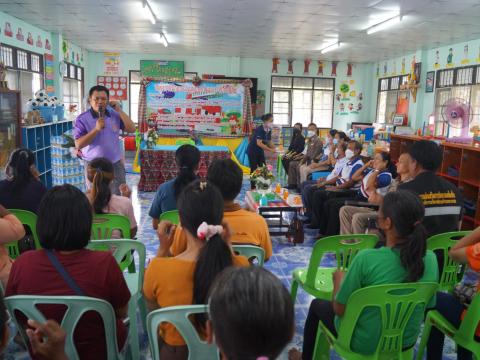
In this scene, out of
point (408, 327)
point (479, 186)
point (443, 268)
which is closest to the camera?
point (408, 327)

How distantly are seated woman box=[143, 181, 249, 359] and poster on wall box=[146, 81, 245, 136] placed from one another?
22.7ft

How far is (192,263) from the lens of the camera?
1.44 m

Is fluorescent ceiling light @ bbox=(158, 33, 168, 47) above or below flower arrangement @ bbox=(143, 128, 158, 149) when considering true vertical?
above

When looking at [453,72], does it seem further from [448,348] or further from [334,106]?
[448,348]

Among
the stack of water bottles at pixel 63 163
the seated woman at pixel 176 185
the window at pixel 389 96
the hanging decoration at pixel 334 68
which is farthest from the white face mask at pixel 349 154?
the hanging decoration at pixel 334 68

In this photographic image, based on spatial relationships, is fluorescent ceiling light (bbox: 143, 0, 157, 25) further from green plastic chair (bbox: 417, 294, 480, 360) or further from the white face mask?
green plastic chair (bbox: 417, 294, 480, 360)

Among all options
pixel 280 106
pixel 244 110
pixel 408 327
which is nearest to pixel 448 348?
pixel 408 327

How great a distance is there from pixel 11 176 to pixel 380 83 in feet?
38.5

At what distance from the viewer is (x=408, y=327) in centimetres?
177

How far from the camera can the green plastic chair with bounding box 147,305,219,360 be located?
Answer: 1345mm

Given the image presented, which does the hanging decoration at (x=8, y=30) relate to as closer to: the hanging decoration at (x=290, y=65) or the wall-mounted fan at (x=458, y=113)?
the wall-mounted fan at (x=458, y=113)

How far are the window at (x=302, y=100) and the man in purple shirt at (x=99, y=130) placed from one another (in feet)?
31.4

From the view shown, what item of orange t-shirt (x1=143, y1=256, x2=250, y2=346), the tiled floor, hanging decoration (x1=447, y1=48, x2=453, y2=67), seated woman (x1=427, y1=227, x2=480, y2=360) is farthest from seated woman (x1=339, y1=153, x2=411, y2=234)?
hanging decoration (x1=447, y1=48, x2=453, y2=67)

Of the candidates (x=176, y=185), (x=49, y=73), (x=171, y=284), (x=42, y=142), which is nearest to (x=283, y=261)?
(x=176, y=185)
